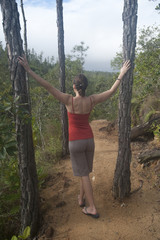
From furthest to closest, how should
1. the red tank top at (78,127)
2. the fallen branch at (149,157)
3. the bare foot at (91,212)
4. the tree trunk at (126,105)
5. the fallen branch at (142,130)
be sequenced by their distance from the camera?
the fallen branch at (142,130)
the fallen branch at (149,157)
the bare foot at (91,212)
the tree trunk at (126,105)
the red tank top at (78,127)

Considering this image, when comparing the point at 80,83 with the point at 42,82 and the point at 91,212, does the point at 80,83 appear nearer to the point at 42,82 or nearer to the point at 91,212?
the point at 42,82

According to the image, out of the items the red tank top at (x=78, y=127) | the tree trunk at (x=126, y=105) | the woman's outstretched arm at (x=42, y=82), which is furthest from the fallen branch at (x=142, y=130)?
the woman's outstretched arm at (x=42, y=82)

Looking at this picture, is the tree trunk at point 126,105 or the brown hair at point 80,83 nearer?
the brown hair at point 80,83

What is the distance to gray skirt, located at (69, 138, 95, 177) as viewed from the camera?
2.66m

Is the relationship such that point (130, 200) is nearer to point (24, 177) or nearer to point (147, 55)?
point (24, 177)

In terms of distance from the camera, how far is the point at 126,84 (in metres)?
2.91

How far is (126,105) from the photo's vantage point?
119 inches

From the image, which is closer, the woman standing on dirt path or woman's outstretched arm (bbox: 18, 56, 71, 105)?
woman's outstretched arm (bbox: 18, 56, 71, 105)

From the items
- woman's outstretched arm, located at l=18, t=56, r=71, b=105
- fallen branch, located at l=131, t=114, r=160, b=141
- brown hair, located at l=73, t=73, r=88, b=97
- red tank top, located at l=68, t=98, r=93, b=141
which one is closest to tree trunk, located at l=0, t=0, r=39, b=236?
woman's outstretched arm, located at l=18, t=56, r=71, b=105

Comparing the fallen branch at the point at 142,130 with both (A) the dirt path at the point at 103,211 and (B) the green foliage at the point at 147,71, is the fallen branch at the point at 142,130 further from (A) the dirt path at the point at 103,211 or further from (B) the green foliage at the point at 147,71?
(A) the dirt path at the point at 103,211

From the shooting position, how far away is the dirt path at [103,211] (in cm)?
261

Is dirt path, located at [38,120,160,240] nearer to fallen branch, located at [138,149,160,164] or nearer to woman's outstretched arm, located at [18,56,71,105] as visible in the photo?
fallen branch, located at [138,149,160,164]

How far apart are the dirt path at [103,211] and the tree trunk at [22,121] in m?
0.44

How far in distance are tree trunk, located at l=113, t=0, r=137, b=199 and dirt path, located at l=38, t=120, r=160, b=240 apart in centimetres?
32
